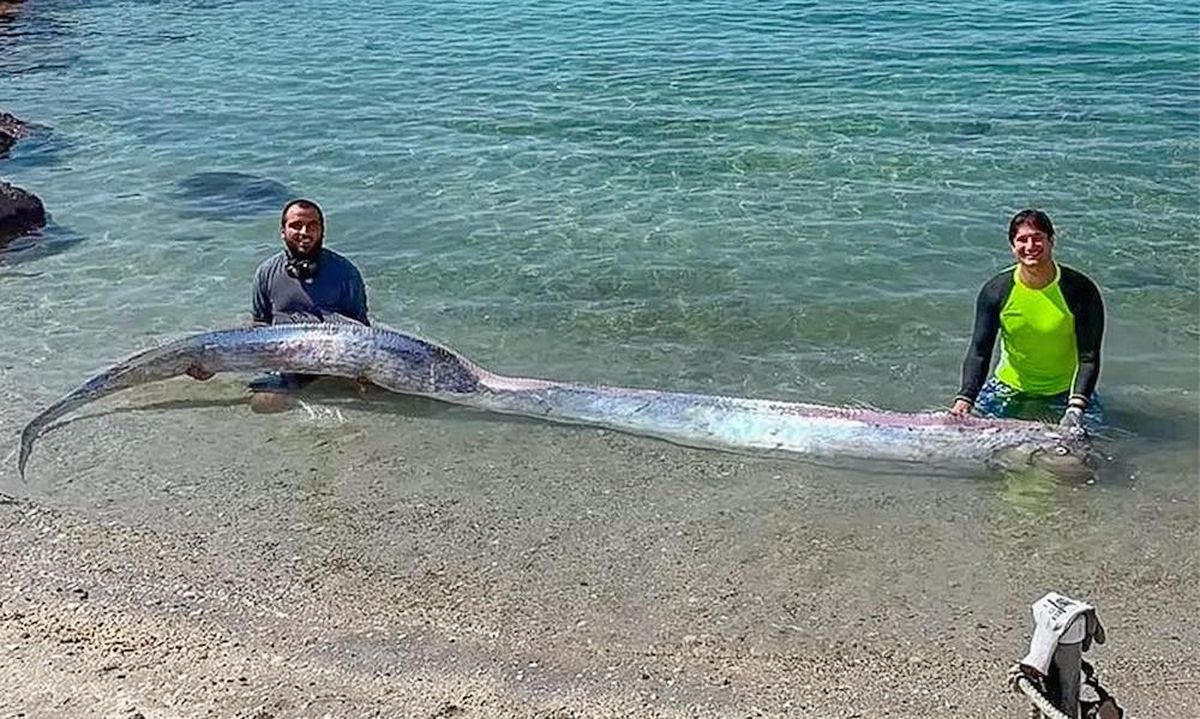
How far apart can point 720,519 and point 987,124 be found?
11.0 meters

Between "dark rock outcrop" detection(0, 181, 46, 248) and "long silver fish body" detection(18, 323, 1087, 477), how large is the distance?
489 cm

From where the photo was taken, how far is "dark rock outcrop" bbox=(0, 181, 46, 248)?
12.9m

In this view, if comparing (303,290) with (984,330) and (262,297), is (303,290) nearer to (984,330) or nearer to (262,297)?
(262,297)

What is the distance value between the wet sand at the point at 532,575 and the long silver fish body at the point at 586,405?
15 centimetres

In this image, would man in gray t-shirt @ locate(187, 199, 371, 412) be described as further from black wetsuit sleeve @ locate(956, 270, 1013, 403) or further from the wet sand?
black wetsuit sleeve @ locate(956, 270, 1013, 403)

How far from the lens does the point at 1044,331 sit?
305 inches

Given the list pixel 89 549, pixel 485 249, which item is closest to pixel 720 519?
pixel 89 549

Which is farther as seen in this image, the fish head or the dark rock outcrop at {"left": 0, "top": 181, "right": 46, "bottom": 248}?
the dark rock outcrop at {"left": 0, "top": 181, "right": 46, "bottom": 248}

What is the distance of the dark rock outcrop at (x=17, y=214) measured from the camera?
1291cm

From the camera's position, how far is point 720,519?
719 cm

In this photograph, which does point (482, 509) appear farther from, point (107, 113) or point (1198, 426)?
point (107, 113)

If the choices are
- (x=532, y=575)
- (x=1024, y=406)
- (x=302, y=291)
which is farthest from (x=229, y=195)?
(x=1024, y=406)

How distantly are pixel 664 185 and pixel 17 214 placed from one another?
636 cm

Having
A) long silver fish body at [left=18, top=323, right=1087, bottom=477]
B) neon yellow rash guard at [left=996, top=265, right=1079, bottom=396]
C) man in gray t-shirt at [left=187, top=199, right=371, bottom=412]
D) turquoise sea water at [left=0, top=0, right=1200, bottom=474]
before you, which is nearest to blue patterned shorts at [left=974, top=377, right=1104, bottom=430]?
neon yellow rash guard at [left=996, top=265, right=1079, bottom=396]
